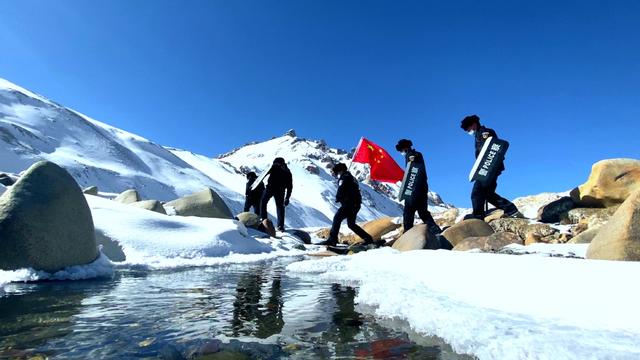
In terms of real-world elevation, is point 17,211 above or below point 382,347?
above

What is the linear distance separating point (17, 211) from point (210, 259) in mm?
3533

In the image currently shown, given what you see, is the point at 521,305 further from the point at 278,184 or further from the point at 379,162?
the point at 278,184

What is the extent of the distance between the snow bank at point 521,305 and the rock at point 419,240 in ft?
11.9

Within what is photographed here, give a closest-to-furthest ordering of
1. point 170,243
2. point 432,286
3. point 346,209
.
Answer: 1. point 432,286
2. point 170,243
3. point 346,209

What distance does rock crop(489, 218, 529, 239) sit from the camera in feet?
35.1

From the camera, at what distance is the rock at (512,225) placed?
35.1 feet

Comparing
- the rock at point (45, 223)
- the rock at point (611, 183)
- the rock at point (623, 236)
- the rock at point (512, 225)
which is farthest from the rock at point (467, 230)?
the rock at point (45, 223)

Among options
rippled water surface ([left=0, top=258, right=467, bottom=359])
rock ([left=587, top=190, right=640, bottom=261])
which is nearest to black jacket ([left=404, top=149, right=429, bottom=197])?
rock ([left=587, top=190, right=640, bottom=261])

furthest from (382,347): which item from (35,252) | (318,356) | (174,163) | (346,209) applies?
(174,163)

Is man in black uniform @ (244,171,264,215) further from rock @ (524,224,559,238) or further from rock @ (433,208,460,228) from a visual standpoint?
rock @ (524,224,559,238)

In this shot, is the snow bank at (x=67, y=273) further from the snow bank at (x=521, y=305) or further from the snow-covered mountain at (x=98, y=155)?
the snow-covered mountain at (x=98, y=155)

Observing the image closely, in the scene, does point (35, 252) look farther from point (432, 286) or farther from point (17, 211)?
point (432, 286)

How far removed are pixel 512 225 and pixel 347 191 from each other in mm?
4719

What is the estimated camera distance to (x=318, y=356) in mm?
2238
